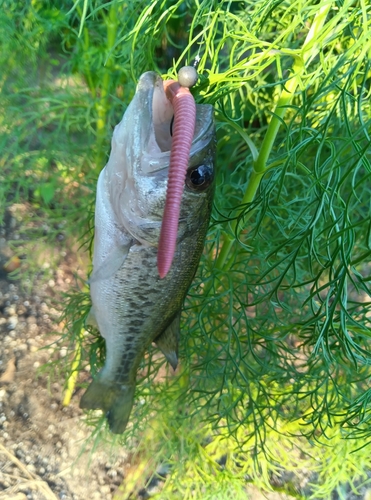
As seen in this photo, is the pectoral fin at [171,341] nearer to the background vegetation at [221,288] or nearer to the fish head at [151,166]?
the background vegetation at [221,288]

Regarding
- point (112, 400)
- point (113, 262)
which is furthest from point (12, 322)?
point (113, 262)

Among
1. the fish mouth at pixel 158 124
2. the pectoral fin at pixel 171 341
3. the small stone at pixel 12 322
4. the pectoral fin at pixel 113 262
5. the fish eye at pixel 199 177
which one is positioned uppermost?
the fish mouth at pixel 158 124

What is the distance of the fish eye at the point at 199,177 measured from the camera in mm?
869

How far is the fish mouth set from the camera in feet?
2.59

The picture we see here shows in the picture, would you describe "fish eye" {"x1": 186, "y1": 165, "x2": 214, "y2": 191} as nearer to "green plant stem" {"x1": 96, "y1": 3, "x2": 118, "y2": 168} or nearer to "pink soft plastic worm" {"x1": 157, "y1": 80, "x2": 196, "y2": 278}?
"pink soft plastic worm" {"x1": 157, "y1": 80, "x2": 196, "y2": 278}

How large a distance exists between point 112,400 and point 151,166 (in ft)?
2.82

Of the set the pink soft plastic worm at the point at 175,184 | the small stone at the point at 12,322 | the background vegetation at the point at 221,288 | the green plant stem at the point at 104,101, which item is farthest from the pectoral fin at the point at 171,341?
the small stone at the point at 12,322

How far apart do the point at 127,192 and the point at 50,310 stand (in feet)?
5.13

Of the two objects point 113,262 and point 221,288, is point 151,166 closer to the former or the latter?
point 113,262

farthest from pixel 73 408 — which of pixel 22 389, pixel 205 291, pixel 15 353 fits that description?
pixel 205 291

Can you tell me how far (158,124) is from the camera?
868 mm

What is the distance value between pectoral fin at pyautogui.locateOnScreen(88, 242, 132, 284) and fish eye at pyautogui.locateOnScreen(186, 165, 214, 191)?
22cm

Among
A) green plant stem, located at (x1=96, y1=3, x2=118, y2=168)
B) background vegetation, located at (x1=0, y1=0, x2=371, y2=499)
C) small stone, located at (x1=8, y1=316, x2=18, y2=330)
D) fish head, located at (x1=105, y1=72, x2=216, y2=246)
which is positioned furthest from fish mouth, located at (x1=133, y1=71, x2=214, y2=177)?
small stone, located at (x1=8, y1=316, x2=18, y2=330)

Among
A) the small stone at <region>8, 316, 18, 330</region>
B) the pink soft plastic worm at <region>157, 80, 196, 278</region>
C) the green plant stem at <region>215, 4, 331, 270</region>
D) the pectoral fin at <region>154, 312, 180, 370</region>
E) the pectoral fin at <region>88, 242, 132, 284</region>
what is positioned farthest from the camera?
the small stone at <region>8, 316, 18, 330</region>
